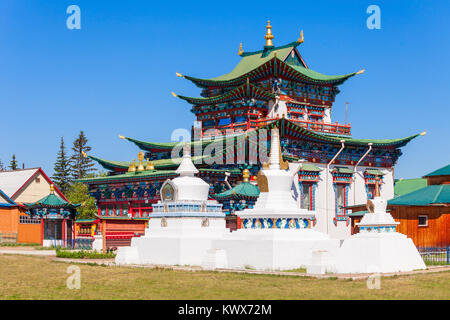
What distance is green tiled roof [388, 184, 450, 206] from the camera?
37500 mm

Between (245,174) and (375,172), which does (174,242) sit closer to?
(245,174)

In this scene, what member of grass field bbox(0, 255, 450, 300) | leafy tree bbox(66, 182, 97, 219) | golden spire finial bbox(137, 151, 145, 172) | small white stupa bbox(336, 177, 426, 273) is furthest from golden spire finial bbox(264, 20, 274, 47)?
grass field bbox(0, 255, 450, 300)

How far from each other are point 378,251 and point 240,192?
61.9 ft

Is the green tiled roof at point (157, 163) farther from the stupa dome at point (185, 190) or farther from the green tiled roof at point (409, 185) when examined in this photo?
the green tiled roof at point (409, 185)

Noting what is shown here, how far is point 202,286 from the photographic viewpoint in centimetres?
1955

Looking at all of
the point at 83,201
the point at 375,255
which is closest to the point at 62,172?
the point at 83,201

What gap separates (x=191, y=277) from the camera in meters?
22.1

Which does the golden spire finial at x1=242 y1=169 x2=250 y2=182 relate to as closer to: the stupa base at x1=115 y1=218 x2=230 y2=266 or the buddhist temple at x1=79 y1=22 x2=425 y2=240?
the buddhist temple at x1=79 y1=22 x2=425 y2=240

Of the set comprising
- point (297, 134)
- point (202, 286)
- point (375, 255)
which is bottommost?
point (202, 286)

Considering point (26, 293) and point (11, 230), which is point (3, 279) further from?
point (11, 230)

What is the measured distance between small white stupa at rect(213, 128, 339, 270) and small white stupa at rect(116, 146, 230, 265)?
192 centimetres
